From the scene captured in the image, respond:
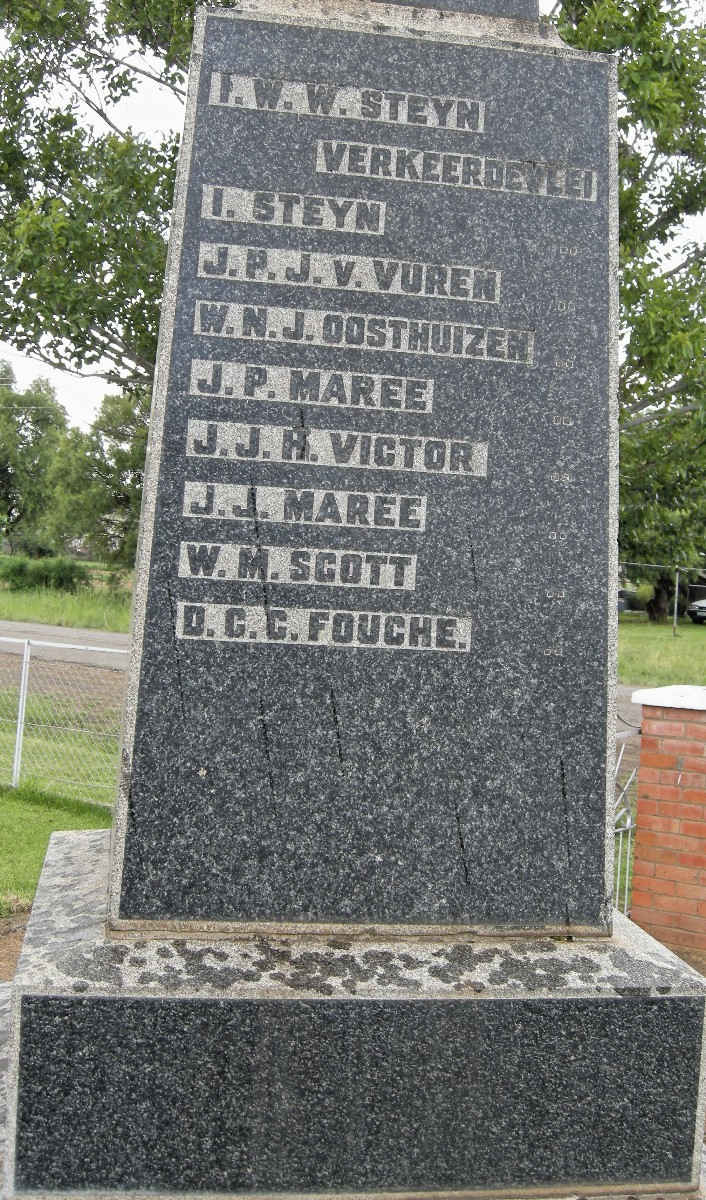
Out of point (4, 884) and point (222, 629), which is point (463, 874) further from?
point (4, 884)

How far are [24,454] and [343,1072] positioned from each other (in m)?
55.4

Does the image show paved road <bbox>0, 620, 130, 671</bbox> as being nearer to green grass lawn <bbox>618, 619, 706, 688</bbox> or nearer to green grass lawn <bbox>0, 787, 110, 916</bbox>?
green grass lawn <bbox>0, 787, 110, 916</bbox>

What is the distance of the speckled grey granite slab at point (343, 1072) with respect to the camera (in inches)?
86.8

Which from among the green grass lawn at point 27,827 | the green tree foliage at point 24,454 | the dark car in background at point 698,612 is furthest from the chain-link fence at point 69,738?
the green tree foliage at point 24,454

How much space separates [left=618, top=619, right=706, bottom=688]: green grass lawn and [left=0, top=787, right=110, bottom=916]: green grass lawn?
912 cm

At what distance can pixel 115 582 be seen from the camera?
3012cm

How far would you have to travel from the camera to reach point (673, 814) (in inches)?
192

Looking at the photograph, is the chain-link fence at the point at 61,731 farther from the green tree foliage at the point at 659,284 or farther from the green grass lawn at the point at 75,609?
the green grass lawn at the point at 75,609

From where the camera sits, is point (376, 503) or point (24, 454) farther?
point (24, 454)

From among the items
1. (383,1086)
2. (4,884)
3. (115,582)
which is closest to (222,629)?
(383,1086)

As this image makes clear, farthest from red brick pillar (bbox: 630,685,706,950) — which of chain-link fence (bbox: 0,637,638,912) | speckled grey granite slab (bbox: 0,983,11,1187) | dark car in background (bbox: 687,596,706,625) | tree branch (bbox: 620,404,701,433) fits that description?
dark car in background (bbox: 687,596,706,625)

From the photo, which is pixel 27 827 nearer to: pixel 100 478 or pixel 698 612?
pixel 100 478

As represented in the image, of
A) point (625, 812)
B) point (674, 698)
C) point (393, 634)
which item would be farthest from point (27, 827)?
point (393, 634)

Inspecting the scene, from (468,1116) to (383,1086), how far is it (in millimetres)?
206
